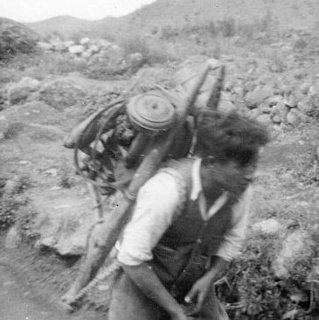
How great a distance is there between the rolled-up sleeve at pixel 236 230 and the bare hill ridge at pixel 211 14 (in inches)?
536

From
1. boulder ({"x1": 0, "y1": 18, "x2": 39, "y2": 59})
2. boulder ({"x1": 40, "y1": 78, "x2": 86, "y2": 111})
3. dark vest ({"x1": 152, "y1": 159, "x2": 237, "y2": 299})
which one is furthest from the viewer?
boulder ({"x1": 0, "y1": 18, "x2": 39, "y2": 59})

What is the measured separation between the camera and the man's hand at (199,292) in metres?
A: 2.02

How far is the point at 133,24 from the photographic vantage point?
22.4 metres

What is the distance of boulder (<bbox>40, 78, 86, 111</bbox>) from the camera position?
30.6ft

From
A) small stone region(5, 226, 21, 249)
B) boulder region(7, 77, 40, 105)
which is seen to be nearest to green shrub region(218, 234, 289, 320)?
small stone region(5, 226, 21, 249)

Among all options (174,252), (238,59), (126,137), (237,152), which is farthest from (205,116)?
(238,59)

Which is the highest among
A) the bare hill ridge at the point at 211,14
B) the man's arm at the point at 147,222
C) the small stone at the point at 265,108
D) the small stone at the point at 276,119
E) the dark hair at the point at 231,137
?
the dark hair at the point at 231,137

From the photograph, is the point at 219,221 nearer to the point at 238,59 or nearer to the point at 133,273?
the point at 133,273

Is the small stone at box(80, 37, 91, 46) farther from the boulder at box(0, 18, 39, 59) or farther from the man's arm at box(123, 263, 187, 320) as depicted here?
the man's arm at box(123, 263, 187, 320)

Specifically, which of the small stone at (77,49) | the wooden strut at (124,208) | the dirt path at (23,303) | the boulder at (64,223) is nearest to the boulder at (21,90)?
the small stone at (77,49)

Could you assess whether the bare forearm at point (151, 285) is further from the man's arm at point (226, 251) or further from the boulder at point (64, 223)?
the boulder at point (64, 223)

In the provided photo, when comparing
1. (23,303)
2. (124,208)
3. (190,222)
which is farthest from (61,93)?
(190,222)

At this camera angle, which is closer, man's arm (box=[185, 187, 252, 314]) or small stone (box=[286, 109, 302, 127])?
man's arm (box=[185, 187, 252, 314])

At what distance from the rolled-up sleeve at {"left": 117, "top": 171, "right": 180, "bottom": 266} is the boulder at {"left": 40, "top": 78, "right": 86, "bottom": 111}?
7.70m
